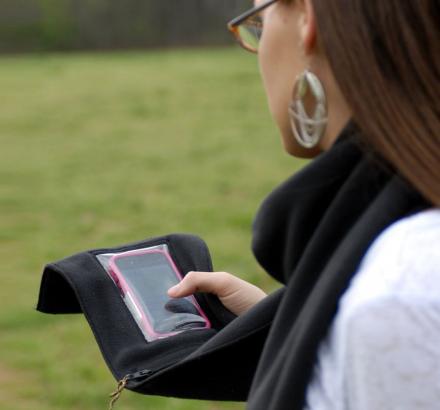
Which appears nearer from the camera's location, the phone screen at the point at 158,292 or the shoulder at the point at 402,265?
the shoulder at the point at 402,265

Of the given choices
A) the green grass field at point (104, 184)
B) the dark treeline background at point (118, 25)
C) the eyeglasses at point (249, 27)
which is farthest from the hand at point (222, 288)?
the dark treeline background at point (118, 25)

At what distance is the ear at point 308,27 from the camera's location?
987 mm

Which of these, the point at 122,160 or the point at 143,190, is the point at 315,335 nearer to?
the point at 143,190

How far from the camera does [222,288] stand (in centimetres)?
139

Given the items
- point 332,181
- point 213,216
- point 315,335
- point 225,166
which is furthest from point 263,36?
point 225,166

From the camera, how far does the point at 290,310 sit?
96 centimetres

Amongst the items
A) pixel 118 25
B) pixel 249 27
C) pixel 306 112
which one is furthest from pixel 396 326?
pixel 118 25

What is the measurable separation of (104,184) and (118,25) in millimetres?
15535

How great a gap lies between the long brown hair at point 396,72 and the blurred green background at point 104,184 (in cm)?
226

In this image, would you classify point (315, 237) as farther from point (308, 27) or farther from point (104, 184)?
point (104, 184)

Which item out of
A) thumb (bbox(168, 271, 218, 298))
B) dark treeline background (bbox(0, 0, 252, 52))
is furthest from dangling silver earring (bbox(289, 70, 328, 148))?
dark treeline background (bbox(0, 0, 252, 52))

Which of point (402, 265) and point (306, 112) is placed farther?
point (306, 112)

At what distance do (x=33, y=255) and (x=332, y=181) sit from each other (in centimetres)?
397

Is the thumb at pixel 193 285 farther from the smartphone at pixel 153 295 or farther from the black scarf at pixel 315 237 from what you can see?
the black scarf at pixel 315 237
